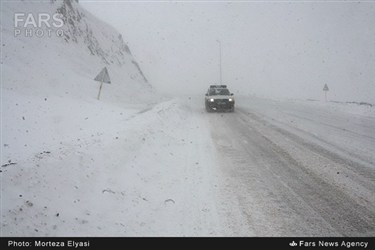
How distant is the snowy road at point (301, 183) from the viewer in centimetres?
427

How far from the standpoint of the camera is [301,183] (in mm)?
5832

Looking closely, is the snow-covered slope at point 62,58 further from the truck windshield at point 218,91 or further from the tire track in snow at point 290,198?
the tire track in snow at point 290,198

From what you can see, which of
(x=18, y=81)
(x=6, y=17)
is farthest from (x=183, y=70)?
(x=18, y=81)

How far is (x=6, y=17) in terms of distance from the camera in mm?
23234

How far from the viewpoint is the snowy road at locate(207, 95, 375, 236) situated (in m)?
4.27

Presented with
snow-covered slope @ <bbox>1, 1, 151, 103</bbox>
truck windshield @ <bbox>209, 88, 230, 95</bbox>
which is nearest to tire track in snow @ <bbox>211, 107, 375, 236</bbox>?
snow-covered slope @ <bbox>1, 1, 151, 103</bbox>

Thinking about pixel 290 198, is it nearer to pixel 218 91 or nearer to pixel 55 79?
pixel 218 91

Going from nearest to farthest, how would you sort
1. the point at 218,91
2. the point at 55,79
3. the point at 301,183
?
1. the point at 301,183
2. the point at 55,79
3. the point at 218,91

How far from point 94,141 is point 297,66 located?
81.3m
